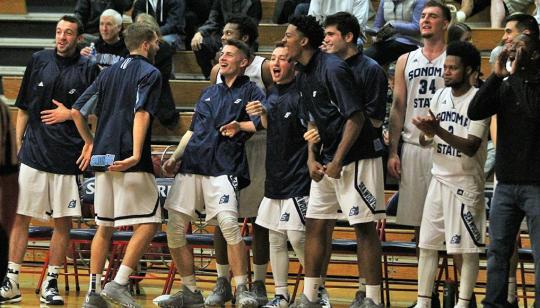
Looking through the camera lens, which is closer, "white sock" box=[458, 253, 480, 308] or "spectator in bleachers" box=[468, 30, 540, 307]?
"spectator in bleachers" box=[468, 30, 540, 307]

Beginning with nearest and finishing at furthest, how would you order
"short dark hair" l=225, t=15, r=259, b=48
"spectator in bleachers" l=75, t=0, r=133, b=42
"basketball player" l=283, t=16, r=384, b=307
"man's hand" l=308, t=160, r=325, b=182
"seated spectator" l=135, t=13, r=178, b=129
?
"basketball player" l=283, t=16, r=384, b=307
"man's hand" l=308, t=160, r=325, b=182
"short dark hair" l=225, t=15, r=259, b=48
"seated spectator" l=135, t=13, r=178, b=129
"spectator in bleachers" l=75, t=0, r=133, b=42

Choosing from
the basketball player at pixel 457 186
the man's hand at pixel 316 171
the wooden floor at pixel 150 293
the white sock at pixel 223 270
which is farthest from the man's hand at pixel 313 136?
the wooden floor at pixel 150 293

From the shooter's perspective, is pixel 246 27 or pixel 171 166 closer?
pixel 171 166

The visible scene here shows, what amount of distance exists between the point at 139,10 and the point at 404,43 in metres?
3.37

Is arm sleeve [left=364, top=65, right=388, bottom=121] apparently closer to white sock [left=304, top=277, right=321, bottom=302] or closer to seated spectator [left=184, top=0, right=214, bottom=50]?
white sock [left=304, top=277, right=321, bottom=302]

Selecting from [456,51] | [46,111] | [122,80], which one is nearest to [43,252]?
[46,111]

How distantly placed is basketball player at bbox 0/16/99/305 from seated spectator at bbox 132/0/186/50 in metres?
3.11

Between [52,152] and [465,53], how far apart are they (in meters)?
3.20

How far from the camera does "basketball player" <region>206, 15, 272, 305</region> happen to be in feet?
27.2

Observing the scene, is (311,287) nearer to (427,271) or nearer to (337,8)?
(427,271)

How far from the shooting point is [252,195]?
8.61m

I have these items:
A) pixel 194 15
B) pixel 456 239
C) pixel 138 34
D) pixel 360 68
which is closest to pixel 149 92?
pixel 138 34

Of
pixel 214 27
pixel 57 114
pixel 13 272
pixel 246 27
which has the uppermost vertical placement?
pixel 214 27

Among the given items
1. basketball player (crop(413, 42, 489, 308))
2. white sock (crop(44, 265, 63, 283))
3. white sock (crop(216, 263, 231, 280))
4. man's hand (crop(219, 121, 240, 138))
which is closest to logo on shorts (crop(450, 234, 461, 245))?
basketball player (crop(413, 42, 489, 308))
